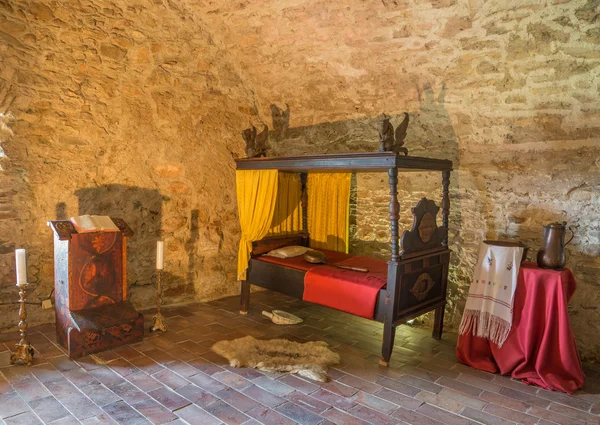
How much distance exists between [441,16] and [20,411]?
4244 millimetres

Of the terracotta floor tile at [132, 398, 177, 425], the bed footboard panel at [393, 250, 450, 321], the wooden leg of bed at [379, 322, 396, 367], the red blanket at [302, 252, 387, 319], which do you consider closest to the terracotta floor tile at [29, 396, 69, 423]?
the terracotta floor tile at [132, 398, 177, 425]

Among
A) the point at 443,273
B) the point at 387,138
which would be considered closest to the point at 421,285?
the point at 443,273

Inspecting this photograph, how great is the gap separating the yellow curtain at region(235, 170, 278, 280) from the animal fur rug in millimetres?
1032

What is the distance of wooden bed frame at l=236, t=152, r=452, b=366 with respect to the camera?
3.61 metres

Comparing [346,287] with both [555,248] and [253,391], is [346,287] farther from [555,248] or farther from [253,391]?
[555,248]

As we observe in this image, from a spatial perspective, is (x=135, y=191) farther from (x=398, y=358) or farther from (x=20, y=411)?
(x=398, y=358)

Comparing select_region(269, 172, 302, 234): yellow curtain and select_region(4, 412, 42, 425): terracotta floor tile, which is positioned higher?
select_region(269, 172, 302, 234): yellow curtain

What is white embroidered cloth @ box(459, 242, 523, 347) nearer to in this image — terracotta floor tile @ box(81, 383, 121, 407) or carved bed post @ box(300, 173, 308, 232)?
carved bed post @ box(300, 173, 308, 232)

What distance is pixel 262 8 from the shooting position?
440 centimetres

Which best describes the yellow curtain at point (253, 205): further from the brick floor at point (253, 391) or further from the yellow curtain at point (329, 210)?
the brick floor at point (253, 391)

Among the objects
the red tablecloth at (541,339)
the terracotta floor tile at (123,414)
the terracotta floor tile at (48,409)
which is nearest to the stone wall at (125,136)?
the terracotta floor tile at (48,409)

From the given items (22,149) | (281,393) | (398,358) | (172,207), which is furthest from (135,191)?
(398,358)

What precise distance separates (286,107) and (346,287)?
2789 millimetres

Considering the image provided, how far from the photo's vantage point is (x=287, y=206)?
535 cm
